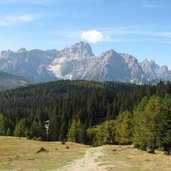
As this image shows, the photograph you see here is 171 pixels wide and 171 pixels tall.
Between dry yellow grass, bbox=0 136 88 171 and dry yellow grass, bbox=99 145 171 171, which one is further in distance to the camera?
dry yellow grass, bbox=0 136 88 171

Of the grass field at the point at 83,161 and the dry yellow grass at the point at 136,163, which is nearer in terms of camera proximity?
the dry yellow grass at the point at 136,163

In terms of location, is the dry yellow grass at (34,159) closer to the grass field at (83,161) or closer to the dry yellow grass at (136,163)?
the grass field at (83,161)

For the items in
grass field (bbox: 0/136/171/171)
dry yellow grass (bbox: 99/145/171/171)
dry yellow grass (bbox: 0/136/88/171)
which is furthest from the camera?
dry yellow grass (bbox: 0/136/88/171)

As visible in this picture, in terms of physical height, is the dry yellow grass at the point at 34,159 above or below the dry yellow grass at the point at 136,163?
below

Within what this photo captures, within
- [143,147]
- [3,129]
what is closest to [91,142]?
[3,129]

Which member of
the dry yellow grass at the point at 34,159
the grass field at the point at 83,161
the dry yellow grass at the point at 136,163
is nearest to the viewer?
the dry yellow grass at the point at 136,163

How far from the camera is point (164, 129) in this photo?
263ft

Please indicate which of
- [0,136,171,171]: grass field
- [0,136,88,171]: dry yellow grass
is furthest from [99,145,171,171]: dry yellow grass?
[0,136,88,171]: dry yellow grass

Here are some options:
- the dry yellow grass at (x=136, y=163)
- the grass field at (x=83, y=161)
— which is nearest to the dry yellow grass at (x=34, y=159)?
the grass field at (x=83, y=161)

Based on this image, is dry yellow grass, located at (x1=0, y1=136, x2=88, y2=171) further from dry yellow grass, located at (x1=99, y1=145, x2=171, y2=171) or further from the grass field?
dry yellow grass, located at (x1=99, y1=145, x2=171, y2=171)

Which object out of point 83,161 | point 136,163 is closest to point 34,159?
point 83,161

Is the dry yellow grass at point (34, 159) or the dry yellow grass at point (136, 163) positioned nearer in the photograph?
the dry yellow grass at point (136, 163)

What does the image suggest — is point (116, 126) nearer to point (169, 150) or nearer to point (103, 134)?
point (103, 134)

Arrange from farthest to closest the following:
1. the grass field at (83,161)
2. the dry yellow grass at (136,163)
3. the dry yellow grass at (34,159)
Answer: the dry yellow grass at (34,159), the grass field at (83,161), the dry yellow grass at (136,163)
